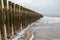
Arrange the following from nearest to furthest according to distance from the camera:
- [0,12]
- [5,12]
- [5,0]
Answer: [0,12]
[5,12]
[5,0]

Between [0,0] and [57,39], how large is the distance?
2773 millimetres

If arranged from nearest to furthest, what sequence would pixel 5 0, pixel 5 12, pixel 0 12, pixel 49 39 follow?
pixel 0 12 < pixel 5 12 < pixel 5 0 < pixel 49 39

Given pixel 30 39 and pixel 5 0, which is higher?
pixel 5 0

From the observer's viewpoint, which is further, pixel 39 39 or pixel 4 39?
pixel 39 39

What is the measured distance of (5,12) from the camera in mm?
5250

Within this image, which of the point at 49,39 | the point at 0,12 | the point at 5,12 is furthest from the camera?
the point at 49,39

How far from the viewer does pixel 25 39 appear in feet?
23.0

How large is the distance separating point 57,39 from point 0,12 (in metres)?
2.87

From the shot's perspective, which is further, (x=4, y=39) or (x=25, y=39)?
(x=25, y=39)

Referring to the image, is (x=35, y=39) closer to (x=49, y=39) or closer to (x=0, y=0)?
(x=49, y=39)

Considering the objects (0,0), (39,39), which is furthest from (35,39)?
(0,0)

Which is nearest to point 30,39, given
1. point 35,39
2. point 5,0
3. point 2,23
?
point 35,39

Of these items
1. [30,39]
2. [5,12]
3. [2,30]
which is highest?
[5,12]

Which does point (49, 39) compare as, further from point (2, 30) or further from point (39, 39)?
point (2, 30)
